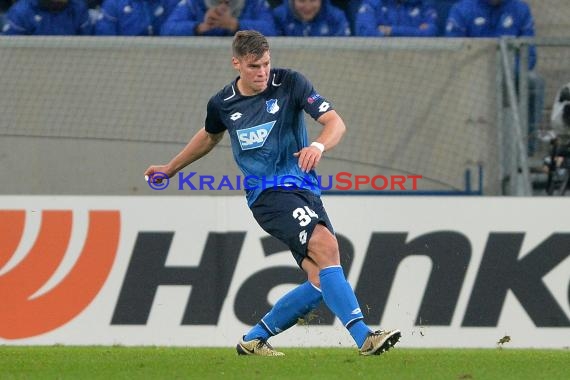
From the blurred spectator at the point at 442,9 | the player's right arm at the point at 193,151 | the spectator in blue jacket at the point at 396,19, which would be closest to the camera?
the player's right arm at the point at 193,151

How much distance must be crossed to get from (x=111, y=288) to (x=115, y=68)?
2193mm

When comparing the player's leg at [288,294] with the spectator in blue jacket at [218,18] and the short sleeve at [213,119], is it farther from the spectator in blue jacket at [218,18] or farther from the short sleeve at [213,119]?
the spectator in blue jacket at [218,18]

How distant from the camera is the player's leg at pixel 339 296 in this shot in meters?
6.77

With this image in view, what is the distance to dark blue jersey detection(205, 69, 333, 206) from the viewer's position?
7141mm

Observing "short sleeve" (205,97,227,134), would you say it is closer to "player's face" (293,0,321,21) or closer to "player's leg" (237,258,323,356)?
"player's leg" (237,258,323,356)

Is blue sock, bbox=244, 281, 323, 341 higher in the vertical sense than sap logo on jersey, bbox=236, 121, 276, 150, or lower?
lower

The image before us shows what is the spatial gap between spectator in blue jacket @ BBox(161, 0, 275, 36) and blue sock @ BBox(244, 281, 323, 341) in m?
5.00

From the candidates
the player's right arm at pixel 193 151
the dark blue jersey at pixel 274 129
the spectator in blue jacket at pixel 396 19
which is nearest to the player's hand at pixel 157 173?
the player's right arm at pixel 193 151

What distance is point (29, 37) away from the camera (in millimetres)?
11141

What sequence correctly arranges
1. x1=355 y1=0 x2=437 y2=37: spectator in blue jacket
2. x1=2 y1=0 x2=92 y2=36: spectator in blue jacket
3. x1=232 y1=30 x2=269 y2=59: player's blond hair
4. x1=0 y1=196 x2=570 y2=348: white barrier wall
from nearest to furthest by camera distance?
x1=232 y1=30 x2=269 y2=59: player's blond hair → x1=0 y1=196 x2=570 y2=348: white barrier wall → x1=2 y1=0 x2=92 y2=36: spectator in blue jacket → x1=355 y1=0 x2=437 y2=37: spectator in blue jacket

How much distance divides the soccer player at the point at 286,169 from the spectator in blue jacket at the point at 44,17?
4945 mm

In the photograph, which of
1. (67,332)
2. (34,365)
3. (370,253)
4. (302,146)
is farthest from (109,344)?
(302,146)

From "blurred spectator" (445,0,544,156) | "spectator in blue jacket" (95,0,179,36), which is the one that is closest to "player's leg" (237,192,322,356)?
"spectator in blue jacket" (95,0,179,36)

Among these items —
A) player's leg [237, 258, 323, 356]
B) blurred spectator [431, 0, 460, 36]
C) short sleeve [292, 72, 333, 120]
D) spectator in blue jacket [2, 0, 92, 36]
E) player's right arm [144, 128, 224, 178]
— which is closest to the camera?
short sleeve [292, 72, 333, 120]
